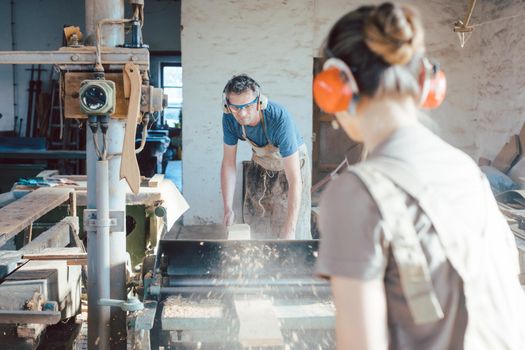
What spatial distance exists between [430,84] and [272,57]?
16.9 feet

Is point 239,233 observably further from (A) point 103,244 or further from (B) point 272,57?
(B) point 272,57

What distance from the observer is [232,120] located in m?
3.69

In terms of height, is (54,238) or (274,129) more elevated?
(274,129)

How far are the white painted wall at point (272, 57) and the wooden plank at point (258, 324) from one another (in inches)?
160

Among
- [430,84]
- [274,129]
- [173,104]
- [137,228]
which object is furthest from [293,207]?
[173,104]

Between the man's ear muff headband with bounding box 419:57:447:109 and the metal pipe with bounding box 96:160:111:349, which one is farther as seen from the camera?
the metal pipe with bounding box 96:160:111:349

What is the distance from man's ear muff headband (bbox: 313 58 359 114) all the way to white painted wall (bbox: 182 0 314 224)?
5.12 meters

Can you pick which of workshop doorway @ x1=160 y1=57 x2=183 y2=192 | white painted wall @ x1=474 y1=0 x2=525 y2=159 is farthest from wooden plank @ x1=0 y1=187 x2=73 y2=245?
workshop doorway @ x1=160 y1=57 x2=183 y2=192

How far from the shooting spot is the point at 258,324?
6.64 ft

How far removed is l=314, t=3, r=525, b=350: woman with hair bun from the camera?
40.2 inches

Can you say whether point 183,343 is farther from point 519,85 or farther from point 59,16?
point 59,16

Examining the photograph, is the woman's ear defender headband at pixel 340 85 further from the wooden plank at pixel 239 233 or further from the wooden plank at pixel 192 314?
the wooden plank at pixel 239 233

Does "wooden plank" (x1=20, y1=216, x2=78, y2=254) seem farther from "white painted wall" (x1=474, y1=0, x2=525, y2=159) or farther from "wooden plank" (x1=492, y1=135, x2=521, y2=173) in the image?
"white painted wall" (x1=474, y1=0, x2=525, y2=159)

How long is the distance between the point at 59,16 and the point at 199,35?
539 centimetres
